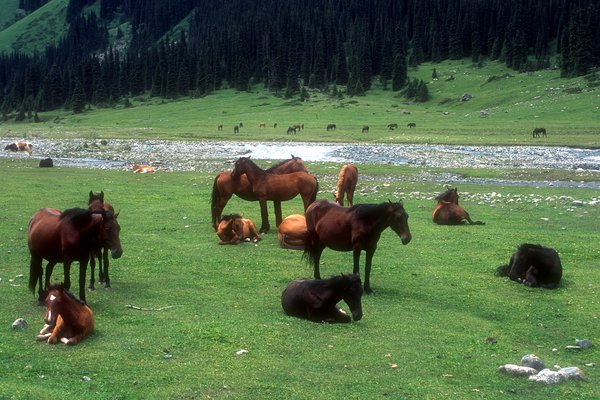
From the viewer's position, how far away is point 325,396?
32.3ft

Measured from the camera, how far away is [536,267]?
17.0 m

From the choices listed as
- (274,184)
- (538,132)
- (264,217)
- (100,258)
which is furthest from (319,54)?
(100,258)

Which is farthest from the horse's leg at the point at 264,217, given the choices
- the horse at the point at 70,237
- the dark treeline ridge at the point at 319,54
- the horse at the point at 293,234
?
the dark treeline ridge at the point at 319,54

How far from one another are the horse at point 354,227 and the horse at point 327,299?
2.17 meters

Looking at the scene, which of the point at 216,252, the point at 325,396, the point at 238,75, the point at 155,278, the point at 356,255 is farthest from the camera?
the point at 238,75

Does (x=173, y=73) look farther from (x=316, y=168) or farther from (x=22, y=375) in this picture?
(x=22, y=375)

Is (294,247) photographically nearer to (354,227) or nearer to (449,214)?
(354,227)

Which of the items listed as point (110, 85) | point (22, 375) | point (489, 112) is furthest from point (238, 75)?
point (22, 375)

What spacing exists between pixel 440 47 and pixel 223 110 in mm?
48987

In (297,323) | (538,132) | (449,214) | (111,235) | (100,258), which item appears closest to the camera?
(297,323)

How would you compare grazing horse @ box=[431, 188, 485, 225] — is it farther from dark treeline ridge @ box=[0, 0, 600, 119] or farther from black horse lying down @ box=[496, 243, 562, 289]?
dark treeline ridge @ box=[0, 0, 600, 119]

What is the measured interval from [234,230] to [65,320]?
972 centimetres

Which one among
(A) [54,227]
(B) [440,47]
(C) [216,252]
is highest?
(B) [440,47]

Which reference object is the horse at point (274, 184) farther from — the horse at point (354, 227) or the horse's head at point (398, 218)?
the horse's head at point (398, 218)
